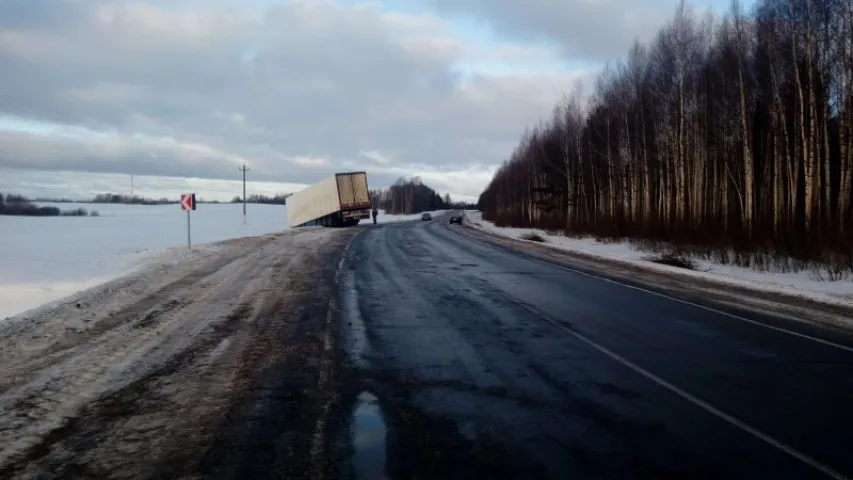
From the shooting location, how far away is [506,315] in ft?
35.3

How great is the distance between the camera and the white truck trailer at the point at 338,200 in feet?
178

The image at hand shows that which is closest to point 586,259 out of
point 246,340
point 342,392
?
point 246,340

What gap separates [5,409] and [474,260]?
17.6 meters

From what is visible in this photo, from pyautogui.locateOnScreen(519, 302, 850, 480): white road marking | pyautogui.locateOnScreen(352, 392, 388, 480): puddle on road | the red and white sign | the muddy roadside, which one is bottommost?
pyautogui.locateOnScreen(519, 302, 850, 480): white road marking

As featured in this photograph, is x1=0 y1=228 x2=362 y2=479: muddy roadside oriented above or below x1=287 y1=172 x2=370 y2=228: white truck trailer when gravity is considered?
below

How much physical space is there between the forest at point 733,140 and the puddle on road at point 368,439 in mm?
16003

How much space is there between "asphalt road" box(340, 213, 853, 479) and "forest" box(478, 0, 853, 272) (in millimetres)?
10924

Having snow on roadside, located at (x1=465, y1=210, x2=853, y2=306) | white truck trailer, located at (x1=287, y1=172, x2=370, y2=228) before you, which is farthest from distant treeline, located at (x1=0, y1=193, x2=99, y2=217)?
snow on roadside, located at (x1=465, y1=210, x2=853, y2=306)

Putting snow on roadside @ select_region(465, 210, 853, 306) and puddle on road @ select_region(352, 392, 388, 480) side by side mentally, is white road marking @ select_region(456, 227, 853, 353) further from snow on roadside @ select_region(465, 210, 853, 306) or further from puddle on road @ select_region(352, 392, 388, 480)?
puddle on road @ select_region(352, 392, 388, 480)

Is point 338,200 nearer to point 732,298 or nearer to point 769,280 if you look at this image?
point 769,280

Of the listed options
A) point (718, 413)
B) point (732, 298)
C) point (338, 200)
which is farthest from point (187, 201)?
point (338, 200)

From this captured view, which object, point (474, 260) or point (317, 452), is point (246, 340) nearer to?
point (317, 452)

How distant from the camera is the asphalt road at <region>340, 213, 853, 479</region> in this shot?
14.8ft

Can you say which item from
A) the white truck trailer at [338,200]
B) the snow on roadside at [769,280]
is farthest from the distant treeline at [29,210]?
the snow on roadside at [769,280]
